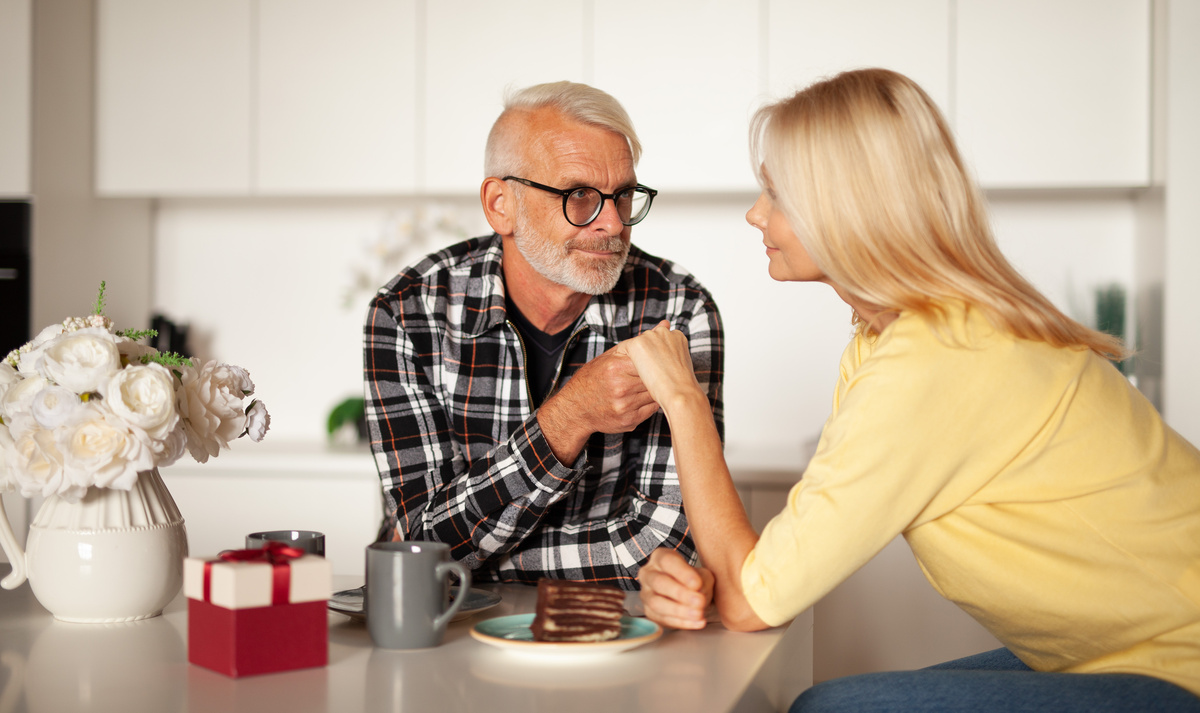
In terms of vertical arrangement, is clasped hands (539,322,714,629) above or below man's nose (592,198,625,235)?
below

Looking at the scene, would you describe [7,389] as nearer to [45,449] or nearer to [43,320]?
[45,449]

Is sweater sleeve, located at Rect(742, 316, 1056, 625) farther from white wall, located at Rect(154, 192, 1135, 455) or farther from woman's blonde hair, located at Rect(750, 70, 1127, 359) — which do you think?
white wall, located at Rect(154, 192, 1135, 455)

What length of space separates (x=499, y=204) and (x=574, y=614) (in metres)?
0.96

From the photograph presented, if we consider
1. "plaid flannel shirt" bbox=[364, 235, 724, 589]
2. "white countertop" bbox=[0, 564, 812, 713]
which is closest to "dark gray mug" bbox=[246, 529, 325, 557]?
"white countertop" bbox=[0, 564, 812, 713]

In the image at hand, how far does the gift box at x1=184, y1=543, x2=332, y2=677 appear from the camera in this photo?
0.85m

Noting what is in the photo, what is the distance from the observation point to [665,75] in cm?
289

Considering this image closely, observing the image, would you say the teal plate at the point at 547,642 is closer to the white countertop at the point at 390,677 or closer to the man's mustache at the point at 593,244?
the white countertop at the point at 390,677

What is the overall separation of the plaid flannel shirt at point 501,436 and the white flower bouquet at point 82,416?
481mm

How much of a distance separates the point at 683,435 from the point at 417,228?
2233 mm

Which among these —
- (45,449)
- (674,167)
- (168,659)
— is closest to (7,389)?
(45,449)

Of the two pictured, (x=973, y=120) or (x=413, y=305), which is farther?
(x=973, y=120)

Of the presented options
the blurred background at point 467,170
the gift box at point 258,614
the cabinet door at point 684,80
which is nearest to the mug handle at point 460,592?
the gift box at point 258,614

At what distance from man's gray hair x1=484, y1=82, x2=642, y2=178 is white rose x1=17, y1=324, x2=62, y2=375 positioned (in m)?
0.83

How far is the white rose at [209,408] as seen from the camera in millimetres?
1076
